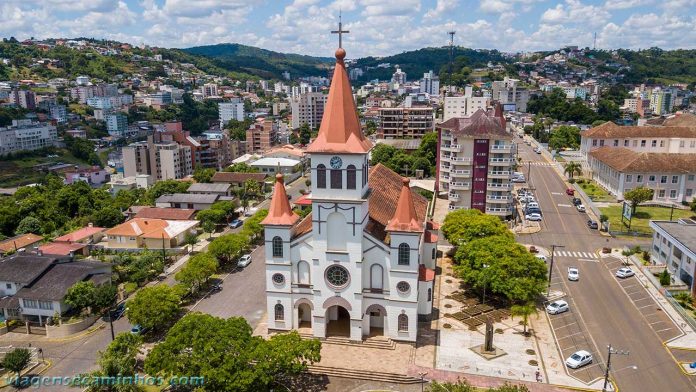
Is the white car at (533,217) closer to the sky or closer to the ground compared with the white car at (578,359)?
closer to the sky

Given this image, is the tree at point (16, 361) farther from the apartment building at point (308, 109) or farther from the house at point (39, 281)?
the apartment building at point (308, 109)

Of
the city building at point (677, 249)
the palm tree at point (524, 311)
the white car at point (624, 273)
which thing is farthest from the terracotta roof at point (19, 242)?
the city building at point (677, 249)

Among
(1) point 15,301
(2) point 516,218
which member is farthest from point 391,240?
(2) point 516,218

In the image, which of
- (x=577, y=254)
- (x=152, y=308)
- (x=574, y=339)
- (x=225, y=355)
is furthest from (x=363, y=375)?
(x=577, y=254)

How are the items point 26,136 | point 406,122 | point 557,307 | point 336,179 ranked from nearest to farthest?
1. point 336,179
2. point 557,307
3. point 26,136
4. point 406,122

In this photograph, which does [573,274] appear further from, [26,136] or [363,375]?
[26,136]

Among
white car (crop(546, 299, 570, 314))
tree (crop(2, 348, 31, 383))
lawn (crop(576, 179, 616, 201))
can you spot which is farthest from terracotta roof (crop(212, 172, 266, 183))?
white car (crop(546, 299, 570, 314))

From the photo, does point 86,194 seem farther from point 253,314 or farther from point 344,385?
point 344,385
